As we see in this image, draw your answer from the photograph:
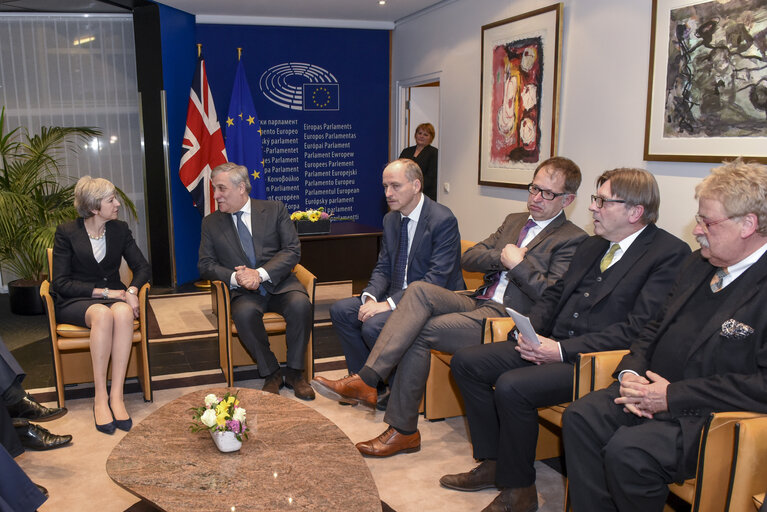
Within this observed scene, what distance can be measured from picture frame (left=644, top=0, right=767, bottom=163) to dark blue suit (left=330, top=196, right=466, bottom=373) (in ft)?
4.58

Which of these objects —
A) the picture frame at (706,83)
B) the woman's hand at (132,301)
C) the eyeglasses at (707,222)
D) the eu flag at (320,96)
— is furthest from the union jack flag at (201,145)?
the eyeglasses at (707,222)

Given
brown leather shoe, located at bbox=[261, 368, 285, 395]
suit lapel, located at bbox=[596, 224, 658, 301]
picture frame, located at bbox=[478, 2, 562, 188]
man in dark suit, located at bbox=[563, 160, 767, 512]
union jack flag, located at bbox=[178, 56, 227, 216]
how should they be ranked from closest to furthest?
man in dark suit, located at bbox=[563, 160, 767, 512] → suit lapel, located at bbox=[596, 224, 658, 301] → brown leather shoe, located at bbox=[261, 368, 285, 395] → picture frame, located at bbox=[478, 2, 562, 188] → union jack flag, located at bbox=[178, 56, 227, 216]

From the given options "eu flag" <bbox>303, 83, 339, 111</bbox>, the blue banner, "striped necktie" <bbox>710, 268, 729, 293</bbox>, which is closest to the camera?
"striped necktie" <bbox>710, 268, 729, 293</bbox>

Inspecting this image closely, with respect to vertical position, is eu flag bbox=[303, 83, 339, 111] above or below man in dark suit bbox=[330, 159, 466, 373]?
above

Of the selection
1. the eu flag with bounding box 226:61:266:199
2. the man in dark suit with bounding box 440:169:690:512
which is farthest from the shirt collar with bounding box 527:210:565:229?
the eu flag with bounding box 226:61:266:199

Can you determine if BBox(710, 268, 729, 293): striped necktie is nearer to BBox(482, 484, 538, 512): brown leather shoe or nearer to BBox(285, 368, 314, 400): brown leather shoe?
BBox(482, 484, 538, 512): brown leather shoe

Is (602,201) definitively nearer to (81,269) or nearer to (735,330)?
(735,330)

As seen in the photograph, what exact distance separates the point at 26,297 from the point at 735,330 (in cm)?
566

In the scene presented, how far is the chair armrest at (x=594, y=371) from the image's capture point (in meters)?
2.48

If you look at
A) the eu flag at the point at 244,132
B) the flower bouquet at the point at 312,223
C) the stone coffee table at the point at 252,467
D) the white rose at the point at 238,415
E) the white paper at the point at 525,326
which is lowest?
the stone coffee table at the point at 252,467

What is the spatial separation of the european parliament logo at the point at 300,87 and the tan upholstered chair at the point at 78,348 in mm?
4044

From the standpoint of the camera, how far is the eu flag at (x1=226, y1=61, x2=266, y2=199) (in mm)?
6941

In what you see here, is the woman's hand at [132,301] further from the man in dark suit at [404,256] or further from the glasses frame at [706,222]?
the glasses frame at [706,222]

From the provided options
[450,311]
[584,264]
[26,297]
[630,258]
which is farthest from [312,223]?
[630,258]
